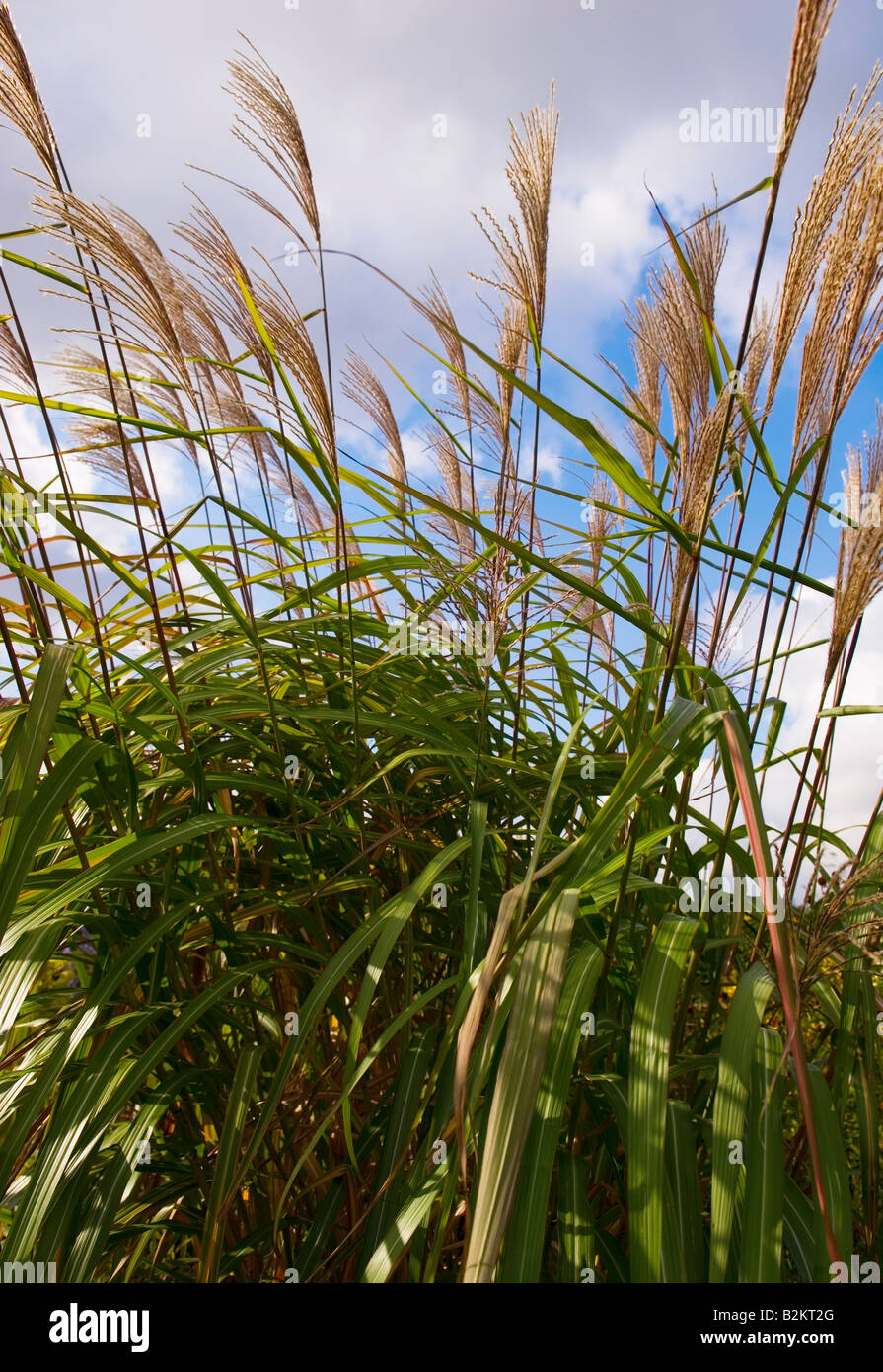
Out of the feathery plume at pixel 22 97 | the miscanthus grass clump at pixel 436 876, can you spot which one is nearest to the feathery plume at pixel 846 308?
the miscanthus grass clump at pixel 436 876

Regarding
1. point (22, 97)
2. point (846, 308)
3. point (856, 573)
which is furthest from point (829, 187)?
point (22, 97)

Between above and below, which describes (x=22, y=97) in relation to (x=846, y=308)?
above

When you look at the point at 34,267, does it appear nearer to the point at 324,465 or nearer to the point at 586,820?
the point at 324,465

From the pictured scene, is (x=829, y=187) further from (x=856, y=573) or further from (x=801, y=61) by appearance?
(x=856, y=573)

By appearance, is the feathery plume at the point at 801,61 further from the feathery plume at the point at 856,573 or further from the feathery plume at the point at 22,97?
the feathery plume at the point at 22,97

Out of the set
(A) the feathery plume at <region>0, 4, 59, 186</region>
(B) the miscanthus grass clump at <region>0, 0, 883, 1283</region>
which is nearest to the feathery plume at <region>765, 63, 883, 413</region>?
(B) the miscanthus grass clump at <region>0, 0, 883, 1283</region>

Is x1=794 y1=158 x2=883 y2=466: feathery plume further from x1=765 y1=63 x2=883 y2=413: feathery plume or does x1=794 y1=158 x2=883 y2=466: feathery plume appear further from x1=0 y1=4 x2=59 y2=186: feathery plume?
x1=0 y1=4 x2=59 y2=186: feathery plume

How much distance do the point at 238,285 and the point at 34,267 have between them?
318 millimetres

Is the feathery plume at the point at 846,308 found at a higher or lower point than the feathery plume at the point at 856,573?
higher

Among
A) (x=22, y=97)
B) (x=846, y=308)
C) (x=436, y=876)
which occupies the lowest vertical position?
(x=436, y=876)

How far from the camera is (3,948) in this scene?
1.09 metres

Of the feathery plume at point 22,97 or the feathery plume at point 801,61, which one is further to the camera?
the feathery plume at point 22,97

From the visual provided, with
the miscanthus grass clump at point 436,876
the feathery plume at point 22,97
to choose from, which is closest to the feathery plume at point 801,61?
the miscanthus grass clump at point 436,876
